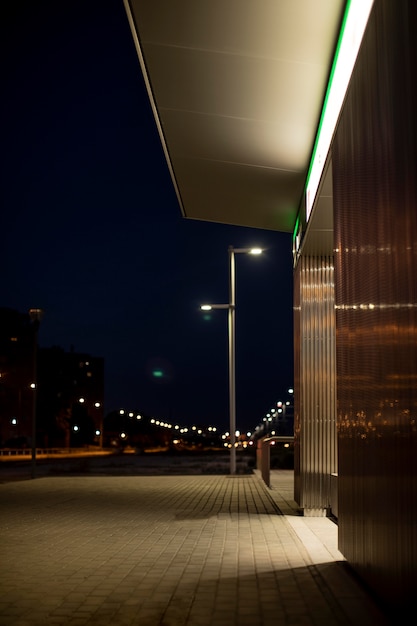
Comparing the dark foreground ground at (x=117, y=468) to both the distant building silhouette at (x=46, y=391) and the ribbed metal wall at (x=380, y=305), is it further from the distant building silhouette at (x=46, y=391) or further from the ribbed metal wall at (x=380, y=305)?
the distant building silhouette at (x=46, y=391)

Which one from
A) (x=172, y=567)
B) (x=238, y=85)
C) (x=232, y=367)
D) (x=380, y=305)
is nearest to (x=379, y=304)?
(x=380, y=305)

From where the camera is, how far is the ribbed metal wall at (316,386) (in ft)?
44.7

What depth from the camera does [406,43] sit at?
5.07 meters

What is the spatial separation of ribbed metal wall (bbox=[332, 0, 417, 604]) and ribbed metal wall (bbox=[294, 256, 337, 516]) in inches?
208

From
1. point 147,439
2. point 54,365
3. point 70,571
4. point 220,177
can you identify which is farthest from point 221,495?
point 147,439

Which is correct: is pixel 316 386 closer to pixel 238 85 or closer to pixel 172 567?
pixel 238 85

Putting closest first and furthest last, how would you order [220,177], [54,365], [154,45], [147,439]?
[154,45], [220,177], [54,365], [147,439]

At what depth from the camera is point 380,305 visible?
612 cm

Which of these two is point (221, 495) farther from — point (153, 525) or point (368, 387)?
point (368, 387)

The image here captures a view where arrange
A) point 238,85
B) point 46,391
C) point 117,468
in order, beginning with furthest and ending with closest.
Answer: point 46,391
point 117,468
point 238,85

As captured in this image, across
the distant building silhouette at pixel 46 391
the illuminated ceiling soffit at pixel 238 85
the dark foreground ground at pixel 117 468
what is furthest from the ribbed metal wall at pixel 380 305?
the distant building silhouette at pixel 46 391

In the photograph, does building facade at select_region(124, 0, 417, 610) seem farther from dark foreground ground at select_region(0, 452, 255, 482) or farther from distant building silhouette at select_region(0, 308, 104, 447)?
distant building silhouette at select_region(0, 308, 104, 447)

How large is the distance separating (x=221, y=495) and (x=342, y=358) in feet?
35.7

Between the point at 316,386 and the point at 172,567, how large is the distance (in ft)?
19.8
